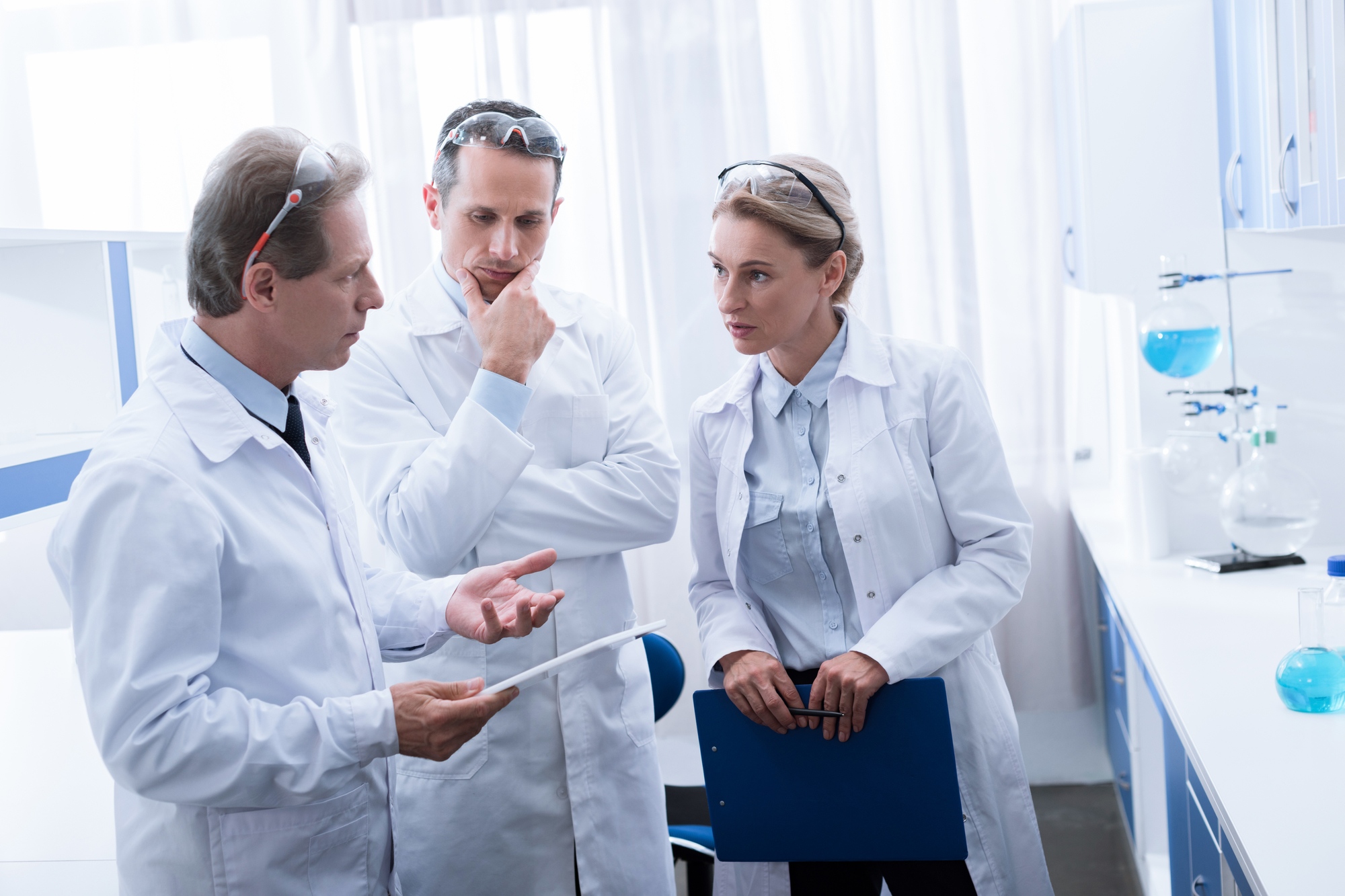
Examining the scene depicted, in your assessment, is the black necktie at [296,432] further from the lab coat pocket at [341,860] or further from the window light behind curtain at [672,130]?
the window light behind curtain at [672,130]

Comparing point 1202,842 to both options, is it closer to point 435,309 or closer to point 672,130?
point 435,309

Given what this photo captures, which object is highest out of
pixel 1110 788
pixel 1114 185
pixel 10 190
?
pixel 10 190

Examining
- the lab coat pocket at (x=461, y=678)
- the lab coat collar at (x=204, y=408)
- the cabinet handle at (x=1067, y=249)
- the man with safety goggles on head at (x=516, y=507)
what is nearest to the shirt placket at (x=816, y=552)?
the man with safety goggles on head at (x=516, y=507)

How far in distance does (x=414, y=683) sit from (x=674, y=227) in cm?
222

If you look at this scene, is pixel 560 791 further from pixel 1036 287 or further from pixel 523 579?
pixel 1036 287

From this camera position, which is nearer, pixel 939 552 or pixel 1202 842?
pixel 939 552

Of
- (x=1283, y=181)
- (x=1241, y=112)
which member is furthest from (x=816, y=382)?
(x=1241, y=112)

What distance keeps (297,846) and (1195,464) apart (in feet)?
7.01

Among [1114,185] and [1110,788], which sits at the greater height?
[1114,185]

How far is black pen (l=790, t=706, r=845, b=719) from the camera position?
1398 mm

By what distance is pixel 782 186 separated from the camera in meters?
1.54

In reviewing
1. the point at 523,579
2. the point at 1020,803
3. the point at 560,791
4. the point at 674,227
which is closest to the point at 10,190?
the point at 674,227

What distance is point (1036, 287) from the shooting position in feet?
9.99

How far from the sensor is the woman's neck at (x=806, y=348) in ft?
5.30
